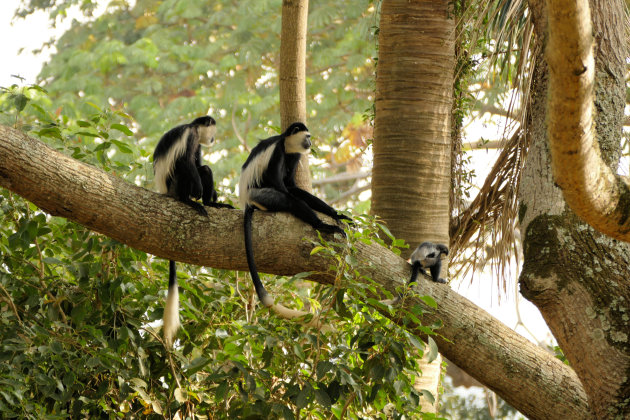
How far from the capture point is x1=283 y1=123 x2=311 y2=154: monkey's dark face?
3.36 m

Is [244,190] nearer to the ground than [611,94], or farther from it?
nearer to the ground

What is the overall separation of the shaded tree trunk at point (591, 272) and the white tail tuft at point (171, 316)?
1301 millimetres

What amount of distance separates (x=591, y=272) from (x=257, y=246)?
1.19 metres

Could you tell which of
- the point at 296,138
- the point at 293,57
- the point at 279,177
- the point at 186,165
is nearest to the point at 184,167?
the point at 186,165

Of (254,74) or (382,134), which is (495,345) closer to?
(382,134)

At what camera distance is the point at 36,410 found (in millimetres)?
2348

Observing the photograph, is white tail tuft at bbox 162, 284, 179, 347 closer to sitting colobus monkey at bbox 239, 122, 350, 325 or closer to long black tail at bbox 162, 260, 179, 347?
long black tail at bbox 162, 260, 179, 347

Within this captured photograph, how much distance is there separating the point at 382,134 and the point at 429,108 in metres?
0.27

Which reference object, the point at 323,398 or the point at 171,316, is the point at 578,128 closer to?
the point at 323,398

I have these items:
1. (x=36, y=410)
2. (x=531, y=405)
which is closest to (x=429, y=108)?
(x=531, y=405)

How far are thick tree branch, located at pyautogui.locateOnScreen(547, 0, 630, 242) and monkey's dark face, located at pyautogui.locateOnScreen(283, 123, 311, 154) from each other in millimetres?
1804

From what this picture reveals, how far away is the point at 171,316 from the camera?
260 cm

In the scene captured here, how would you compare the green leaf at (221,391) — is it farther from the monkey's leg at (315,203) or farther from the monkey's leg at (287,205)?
the monkey's leg at (315,203)

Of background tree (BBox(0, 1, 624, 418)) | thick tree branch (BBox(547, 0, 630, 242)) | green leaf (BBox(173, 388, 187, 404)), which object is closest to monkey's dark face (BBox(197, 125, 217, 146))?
background tree (BBox(0, 1, 624, 418))
